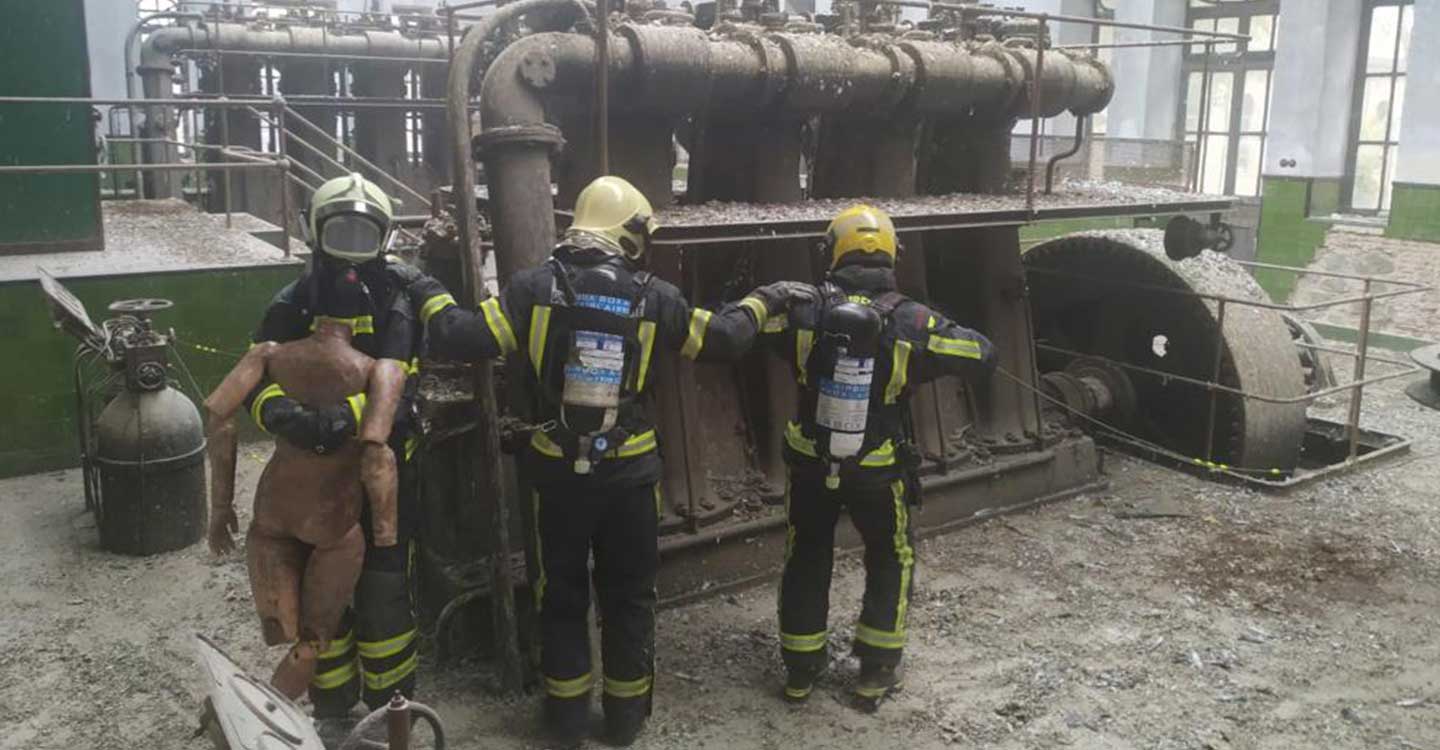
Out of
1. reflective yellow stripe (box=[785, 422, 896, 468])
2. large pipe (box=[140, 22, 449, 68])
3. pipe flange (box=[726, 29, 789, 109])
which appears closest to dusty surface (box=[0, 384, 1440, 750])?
reflective yellow stripe (box=[785, 422, 896, 468])

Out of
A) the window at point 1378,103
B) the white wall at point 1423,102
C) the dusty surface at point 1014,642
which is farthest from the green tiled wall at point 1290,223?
the dusty surface at point 1014,642

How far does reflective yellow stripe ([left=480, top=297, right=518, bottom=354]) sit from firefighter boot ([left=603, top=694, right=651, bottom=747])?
1342mm

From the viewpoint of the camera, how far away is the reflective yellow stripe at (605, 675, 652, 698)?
4.45 metres

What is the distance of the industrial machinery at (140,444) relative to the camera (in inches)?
243

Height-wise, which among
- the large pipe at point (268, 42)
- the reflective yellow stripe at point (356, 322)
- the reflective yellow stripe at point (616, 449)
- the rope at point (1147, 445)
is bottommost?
the rope at point (1147, 445)

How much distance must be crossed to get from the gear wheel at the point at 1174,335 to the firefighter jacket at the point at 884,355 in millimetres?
3468

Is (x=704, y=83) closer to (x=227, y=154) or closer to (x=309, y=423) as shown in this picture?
(x=309, y=423)

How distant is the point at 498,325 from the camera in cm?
429

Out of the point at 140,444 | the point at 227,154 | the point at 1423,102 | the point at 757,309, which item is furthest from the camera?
the point at 1423,102

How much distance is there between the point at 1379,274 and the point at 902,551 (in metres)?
10.6

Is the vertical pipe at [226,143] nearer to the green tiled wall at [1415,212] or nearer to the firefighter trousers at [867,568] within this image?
the firefighter trousers at [867,568]

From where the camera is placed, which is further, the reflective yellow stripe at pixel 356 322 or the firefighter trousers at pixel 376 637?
the firefighter trousers at pixel 376 637

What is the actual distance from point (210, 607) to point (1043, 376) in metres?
5.31

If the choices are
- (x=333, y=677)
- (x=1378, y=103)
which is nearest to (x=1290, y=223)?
(x=1378, y=103)
